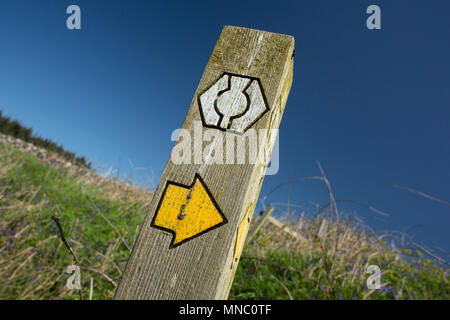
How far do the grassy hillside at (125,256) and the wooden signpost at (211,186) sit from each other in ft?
2.92

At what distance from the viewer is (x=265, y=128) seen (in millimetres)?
944

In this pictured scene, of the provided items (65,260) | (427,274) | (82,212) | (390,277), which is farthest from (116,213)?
(427,274)

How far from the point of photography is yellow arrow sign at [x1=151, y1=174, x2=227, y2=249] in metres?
0.87

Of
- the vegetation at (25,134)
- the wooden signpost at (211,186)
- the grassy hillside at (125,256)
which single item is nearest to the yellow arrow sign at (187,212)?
the wooden signpost at (211,186)

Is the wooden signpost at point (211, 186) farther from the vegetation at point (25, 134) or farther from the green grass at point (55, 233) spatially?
the vegetation at point (25, 134)

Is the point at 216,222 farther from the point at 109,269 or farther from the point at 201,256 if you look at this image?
the point at 109,269

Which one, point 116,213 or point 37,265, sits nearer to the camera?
point 37,265

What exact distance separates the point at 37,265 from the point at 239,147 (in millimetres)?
3360

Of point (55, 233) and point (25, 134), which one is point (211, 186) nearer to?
point (55, 233)

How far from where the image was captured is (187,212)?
35.2 inches

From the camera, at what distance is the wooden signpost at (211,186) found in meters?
0.84

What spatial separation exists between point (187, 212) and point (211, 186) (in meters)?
0.12

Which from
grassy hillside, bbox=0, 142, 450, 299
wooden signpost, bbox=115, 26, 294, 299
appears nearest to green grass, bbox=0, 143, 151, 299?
grassy hillside, bbox=0, 142, 450, 299

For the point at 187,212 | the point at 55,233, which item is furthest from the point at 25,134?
Result: the point at 187,212
